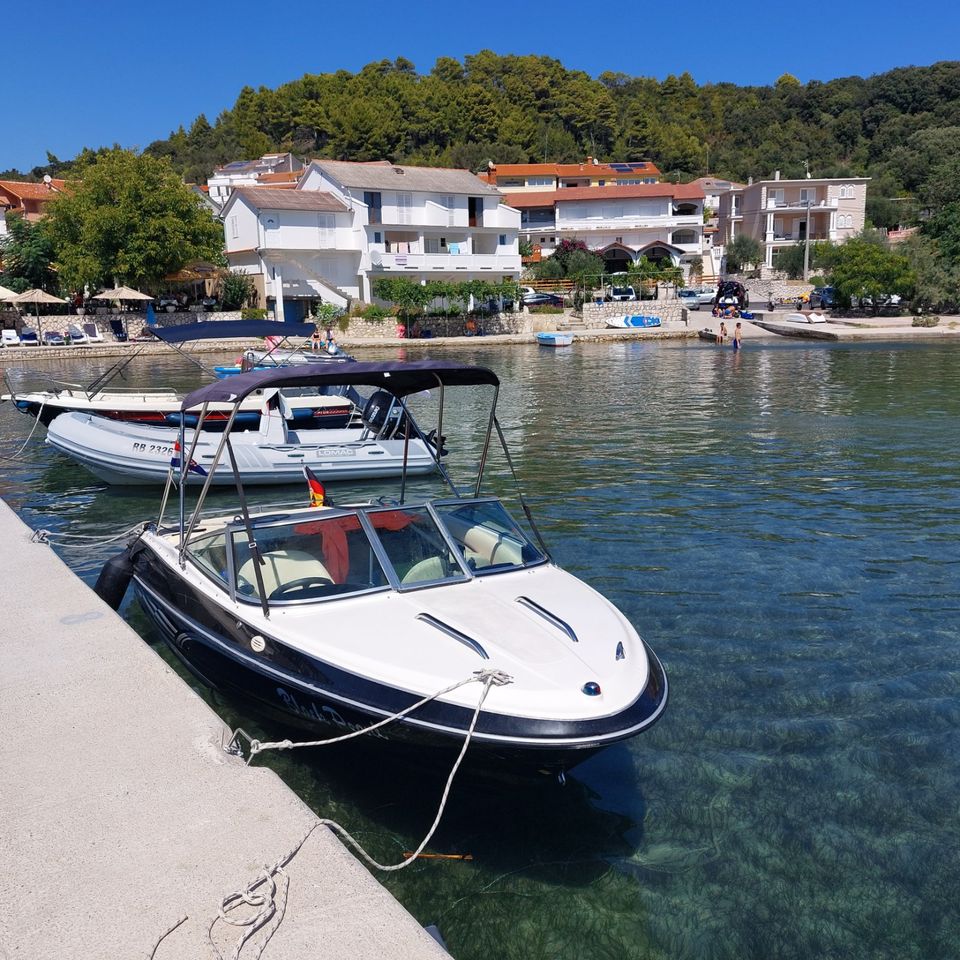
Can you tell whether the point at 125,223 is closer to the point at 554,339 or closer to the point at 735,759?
the point at 554,339

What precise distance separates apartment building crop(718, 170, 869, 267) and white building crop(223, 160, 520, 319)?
30.8 metres

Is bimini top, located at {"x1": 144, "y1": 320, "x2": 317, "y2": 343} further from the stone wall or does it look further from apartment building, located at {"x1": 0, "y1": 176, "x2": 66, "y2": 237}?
apartment building, located at {"x1": 0, "y1": 176, "x2": 66, "y2": 237}

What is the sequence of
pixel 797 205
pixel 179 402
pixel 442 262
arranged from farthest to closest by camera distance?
pixel 797 205 < pixel 442 262 < pixel 179 402

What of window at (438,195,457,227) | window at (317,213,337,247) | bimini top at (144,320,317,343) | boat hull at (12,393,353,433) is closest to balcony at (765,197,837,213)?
window at (438,195,457,227)

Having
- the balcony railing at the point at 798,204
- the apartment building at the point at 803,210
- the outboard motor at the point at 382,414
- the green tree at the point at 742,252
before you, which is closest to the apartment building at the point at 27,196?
the green tree at the point at 742,252

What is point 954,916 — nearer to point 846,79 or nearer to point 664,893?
point 664,893

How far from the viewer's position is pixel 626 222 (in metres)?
78.7

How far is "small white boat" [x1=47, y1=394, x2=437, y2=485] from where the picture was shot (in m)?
16.6

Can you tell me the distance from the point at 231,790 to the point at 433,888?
150 centimetres

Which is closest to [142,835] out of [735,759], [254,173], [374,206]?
[735,759]

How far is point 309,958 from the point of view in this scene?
3830 millimetres

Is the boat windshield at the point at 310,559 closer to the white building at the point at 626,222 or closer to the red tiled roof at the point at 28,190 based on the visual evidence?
the white building at the point at 626,222

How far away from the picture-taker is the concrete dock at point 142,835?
13.0 feet

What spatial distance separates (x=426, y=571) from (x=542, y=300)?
2371 inches
